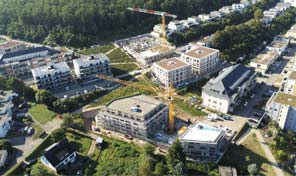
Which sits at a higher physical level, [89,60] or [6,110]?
[89,60]

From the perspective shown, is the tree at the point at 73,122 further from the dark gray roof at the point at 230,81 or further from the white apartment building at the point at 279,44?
the white apartment building at the point at 279,44

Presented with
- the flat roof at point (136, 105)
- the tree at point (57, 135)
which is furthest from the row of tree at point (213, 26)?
the tree at point (57, 135)

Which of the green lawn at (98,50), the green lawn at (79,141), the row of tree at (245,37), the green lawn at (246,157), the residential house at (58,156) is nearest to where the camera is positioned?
the green lawn at (246,157)

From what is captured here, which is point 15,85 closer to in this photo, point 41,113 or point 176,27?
point 41,113

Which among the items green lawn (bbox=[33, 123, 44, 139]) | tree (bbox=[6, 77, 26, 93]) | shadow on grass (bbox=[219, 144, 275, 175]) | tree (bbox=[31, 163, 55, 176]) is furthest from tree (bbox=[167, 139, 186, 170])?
tree (bbox=[6, 77, 26, 93])

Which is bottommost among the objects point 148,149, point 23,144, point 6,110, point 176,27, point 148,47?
point 23,144

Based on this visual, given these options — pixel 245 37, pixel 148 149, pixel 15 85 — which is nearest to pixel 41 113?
pixel 15 85
